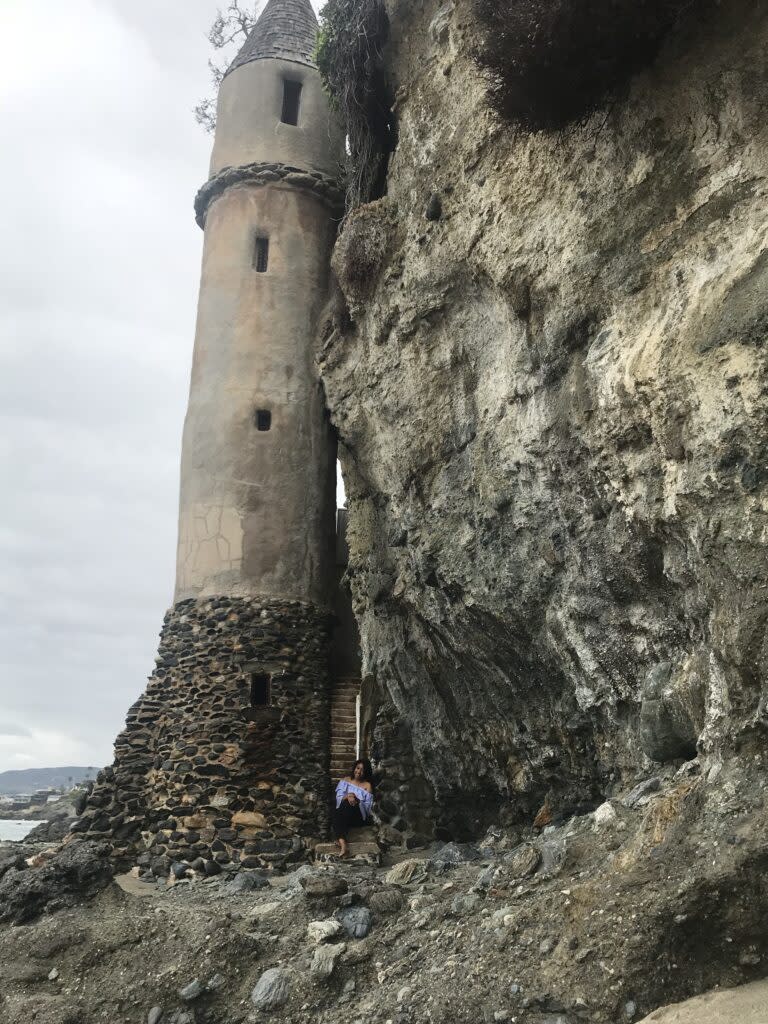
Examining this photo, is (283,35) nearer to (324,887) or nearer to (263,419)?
(263,419)

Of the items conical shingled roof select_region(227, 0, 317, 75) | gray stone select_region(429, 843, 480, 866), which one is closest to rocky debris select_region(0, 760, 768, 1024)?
gray stone select_region(429, 843, 480, 866)

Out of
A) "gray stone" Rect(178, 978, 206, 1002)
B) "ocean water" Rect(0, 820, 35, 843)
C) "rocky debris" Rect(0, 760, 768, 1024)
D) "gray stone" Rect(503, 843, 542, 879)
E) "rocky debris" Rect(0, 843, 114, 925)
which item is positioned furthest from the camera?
"ocean water" Rect(0, 820, 35, 843)

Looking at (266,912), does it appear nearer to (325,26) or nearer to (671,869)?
(671,869)

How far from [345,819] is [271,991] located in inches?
195

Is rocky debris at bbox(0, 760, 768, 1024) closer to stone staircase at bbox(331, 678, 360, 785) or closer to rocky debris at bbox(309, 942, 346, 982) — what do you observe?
rocky debris at bbox(309, 942, 346, 982)

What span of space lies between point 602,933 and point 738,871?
78 cm

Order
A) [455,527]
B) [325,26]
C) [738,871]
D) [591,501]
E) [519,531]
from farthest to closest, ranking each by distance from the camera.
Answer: [325,26] → [455,527] → [519,531] → [591,501] → [738,871]

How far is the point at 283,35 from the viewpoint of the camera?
50.3 ft

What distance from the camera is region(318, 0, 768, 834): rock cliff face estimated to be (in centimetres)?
496

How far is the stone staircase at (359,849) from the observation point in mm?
10195

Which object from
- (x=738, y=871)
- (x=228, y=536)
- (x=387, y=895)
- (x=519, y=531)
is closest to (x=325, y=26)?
(x=228, y=536)

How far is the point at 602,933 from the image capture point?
4.41 metres

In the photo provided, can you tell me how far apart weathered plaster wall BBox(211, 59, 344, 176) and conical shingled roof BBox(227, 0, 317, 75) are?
0.79ft

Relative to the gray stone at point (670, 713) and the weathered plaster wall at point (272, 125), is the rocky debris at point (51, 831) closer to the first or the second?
the gray stone at point (670, 713)
